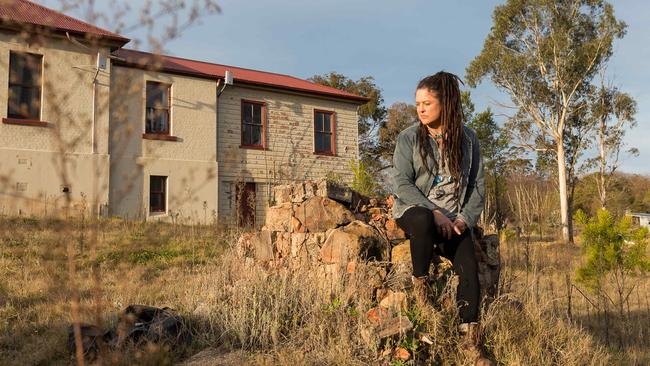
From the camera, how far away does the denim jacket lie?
3738mm

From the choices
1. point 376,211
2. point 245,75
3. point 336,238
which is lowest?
point 336,238

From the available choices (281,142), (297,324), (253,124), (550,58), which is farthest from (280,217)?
(550,58)

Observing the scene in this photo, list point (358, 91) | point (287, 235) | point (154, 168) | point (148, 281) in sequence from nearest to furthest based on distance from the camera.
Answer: point (287, 235)
point (148, 281)
point (154, 168)
point (358, 91)

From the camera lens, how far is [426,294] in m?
3.82

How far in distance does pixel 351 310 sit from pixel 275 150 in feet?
48.1

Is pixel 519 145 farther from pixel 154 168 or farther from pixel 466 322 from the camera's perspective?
pixel 466 322

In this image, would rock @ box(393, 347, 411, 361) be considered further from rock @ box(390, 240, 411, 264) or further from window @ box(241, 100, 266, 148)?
window @ box(241, 100, 266, 148)

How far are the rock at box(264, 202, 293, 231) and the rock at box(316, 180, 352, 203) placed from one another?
338 mm

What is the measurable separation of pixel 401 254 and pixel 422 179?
696 millimetres

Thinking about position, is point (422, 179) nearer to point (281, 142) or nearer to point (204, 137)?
point (204, 137)

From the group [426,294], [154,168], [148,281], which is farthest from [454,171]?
[154,168]

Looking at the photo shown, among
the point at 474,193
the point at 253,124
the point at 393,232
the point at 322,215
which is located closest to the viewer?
the point at 474,193

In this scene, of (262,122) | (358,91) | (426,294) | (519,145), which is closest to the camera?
(426,294)

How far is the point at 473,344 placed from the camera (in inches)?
138
